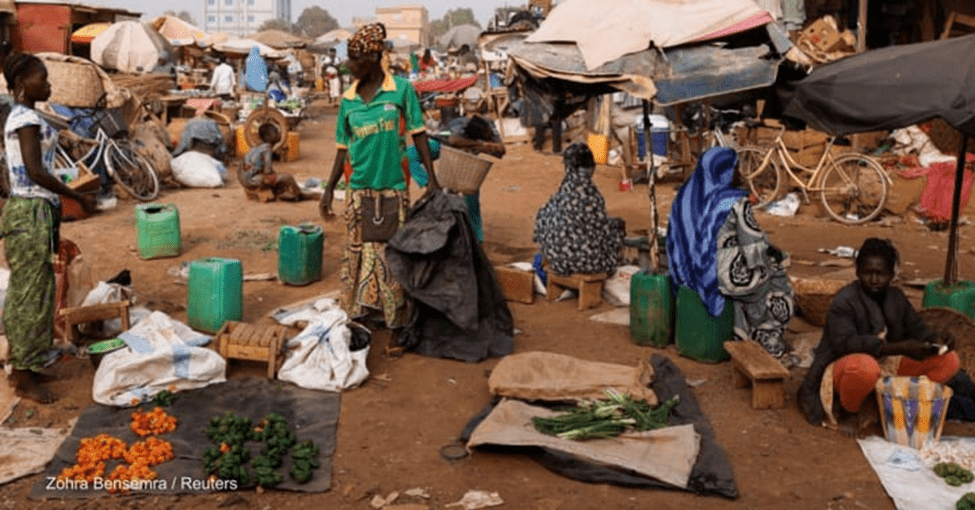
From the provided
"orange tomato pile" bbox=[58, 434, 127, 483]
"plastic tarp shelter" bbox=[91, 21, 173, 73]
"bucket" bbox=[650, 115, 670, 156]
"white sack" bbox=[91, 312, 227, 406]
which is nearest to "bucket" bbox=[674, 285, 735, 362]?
"white sack" bbox=[91, 312, 227, 406]

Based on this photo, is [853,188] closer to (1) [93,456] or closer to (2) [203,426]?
(2) [203,426]

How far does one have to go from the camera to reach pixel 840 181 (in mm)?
10789

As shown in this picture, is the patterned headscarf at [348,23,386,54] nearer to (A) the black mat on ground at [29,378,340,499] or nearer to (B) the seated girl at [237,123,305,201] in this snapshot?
(A) the black mat on ground at [29,378,340,499]

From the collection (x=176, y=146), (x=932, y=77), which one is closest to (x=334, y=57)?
(x=176, y=146)

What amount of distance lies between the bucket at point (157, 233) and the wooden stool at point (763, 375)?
5301 millimetres

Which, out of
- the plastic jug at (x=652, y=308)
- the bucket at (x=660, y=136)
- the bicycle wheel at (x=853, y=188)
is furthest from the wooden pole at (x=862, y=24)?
the plastic jug at (x=652, y=308)

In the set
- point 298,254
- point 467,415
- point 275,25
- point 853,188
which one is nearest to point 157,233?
point 298,254

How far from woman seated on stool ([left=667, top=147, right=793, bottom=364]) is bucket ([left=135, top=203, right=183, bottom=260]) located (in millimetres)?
4827

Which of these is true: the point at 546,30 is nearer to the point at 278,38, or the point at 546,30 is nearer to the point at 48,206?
the point at 48,206

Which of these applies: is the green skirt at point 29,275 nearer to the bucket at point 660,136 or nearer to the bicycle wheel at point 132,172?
the bicycle wheel at point 132,172

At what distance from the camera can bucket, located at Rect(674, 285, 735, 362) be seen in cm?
579

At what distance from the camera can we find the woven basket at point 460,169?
735 cm

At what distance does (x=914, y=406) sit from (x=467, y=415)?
2217 mm

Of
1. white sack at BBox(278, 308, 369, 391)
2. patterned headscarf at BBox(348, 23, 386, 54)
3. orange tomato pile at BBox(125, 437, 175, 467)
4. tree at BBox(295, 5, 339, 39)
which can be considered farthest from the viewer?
tree at BBox(295, 5, 339, 39)
